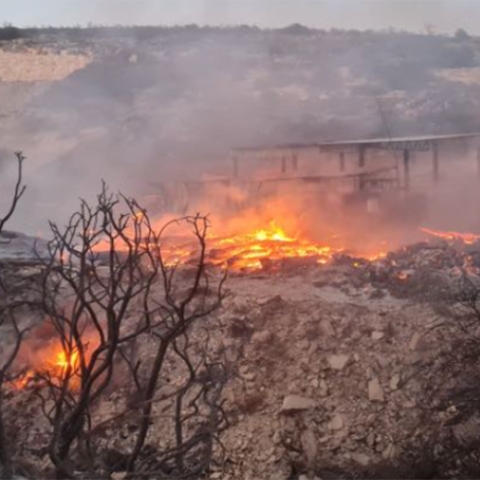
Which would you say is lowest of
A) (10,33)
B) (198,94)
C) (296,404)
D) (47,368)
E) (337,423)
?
(337,423)

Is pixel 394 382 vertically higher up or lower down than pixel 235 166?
lower down

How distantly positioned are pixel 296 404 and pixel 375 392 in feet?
3.45

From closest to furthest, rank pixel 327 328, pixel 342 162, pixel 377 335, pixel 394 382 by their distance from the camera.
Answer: pixel 394 382 < pixel 377 335 < pixel 327 328 < pixel 342 162

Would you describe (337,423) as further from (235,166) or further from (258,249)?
(235,166)

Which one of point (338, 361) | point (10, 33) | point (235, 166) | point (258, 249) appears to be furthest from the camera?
point (10, 33)

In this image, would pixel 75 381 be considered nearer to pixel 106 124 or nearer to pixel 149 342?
pixel 149 342

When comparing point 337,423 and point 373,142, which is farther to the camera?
point 373,142

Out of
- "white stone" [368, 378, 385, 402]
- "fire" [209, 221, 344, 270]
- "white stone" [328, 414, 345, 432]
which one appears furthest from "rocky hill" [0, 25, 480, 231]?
"white stone" [328, 414, 345, 432]

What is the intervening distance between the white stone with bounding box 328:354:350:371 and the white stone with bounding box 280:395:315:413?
0.67 m

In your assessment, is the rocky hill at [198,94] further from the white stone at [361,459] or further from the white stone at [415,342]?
the white stone at [361,459]

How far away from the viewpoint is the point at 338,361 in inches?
293

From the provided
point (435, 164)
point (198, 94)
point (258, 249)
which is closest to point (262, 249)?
point (258, 249)

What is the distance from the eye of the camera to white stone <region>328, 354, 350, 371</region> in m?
7.37

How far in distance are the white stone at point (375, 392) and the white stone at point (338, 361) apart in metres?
0.43
